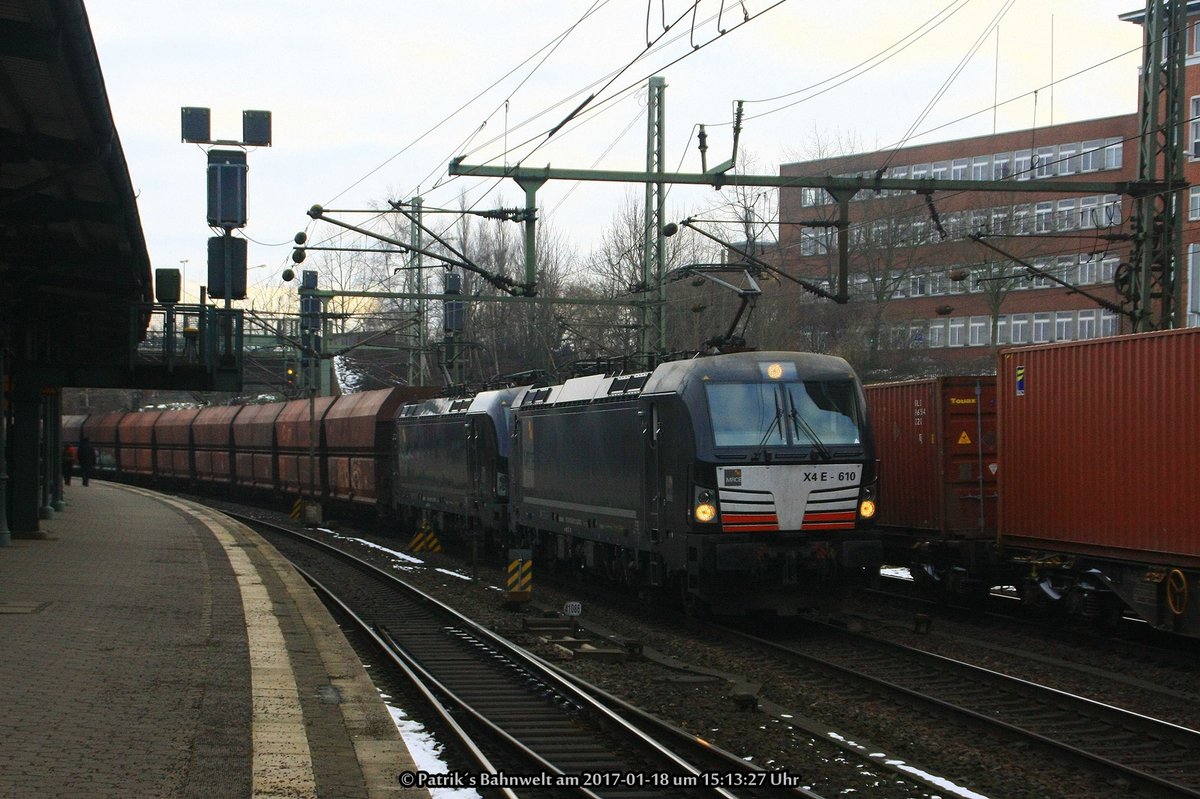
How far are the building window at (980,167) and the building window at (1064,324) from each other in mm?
7682

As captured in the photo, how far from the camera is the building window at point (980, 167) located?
60.4 m

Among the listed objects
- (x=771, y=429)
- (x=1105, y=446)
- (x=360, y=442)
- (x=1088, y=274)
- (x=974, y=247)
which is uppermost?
(x=974, y=247)

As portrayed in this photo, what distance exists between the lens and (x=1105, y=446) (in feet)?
45.9

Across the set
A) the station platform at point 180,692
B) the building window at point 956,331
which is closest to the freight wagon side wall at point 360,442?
the station platform at point 180,692

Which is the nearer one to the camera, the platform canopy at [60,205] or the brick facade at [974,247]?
the platform canopy at [60,205]

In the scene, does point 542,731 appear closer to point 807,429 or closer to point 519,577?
point 807,429

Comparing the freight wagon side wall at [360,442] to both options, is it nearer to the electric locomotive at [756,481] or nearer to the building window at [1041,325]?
the electric locomotive at [756,481]

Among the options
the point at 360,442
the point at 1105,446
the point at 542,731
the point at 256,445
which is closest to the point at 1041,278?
the point at 360,442

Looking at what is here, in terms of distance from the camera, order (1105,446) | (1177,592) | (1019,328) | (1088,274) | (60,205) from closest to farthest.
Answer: (1177,592) → (1105,446) → (60,205) → (1088,274) → (1019,328)

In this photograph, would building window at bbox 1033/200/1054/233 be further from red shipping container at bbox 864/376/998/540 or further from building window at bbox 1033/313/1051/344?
red shipping container at bbox 864/376/998/540

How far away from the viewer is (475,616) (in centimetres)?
1700

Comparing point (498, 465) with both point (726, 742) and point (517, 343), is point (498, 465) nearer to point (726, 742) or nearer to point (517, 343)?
point (726, 742)

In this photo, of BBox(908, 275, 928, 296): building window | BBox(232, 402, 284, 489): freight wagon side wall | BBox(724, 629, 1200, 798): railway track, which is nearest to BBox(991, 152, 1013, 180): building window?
BBox(908, 275, 928, 296): building window

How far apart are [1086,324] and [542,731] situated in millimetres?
52347
